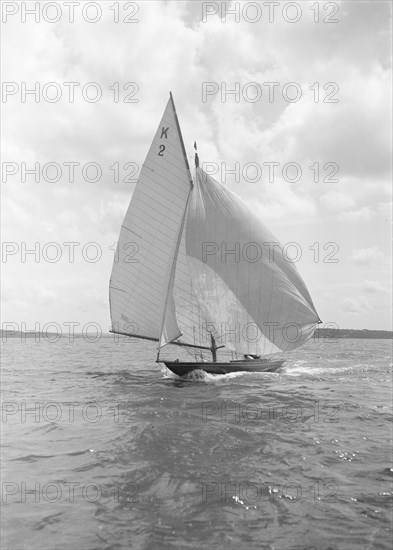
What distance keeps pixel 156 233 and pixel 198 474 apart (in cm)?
1609

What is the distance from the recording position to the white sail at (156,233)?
23719mm

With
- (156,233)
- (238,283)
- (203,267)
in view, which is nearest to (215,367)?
(238,283)

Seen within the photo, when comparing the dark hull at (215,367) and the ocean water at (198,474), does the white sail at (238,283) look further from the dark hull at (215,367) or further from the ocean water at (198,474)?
the ocean water at (198,474)

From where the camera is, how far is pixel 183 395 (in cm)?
1934

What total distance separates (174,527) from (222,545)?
0.83 meters

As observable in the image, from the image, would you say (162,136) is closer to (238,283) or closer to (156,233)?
(156,233)

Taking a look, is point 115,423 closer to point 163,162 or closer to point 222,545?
point 222,545

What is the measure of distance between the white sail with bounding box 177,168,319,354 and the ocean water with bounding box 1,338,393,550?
5638 millimetres

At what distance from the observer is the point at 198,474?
905 centimetres

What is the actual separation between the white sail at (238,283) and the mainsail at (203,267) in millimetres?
50

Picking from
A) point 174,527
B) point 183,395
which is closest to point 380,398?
point 183,395

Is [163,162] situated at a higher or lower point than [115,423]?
higher

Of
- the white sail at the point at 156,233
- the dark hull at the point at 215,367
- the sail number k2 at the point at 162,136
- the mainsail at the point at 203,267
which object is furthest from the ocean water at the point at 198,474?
the sail number k2 at the point at 162,136

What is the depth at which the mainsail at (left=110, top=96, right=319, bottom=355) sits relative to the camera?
2286 centimetres
